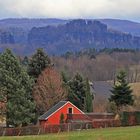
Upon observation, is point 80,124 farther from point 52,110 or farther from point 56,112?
point 52,110

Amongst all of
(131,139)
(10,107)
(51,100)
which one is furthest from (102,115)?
(131,139)

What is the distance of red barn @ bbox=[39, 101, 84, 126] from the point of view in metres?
68.1

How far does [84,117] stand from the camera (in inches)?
2746

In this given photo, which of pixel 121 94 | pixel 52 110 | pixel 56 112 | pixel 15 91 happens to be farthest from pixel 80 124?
pixel 121 94

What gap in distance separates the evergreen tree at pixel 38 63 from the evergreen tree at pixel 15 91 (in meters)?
9.48

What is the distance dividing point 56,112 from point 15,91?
7716 mm

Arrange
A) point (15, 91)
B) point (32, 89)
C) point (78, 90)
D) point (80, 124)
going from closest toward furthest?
point (80, 124)
point (15, 91)
point (32, 89)
point (78, 90)

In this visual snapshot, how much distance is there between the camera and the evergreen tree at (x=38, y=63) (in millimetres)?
76625

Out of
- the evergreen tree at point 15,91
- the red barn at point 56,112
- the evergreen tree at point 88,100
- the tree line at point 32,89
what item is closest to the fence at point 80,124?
the red barn at point 56,112

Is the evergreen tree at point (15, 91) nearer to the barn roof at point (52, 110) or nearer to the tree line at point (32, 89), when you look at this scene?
the tree line at point (32, 89)

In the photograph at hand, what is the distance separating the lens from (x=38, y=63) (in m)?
77.0

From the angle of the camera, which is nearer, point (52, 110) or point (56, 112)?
point (56, 112)

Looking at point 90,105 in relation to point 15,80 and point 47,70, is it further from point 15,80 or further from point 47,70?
point 15,80

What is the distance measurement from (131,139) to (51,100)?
1475 inches
